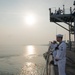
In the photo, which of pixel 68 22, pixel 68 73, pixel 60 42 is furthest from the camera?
pixel 68 22

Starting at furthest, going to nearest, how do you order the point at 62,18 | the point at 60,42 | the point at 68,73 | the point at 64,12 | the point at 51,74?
the point at 62,18 < the point at 64,12 < the point at 68,73 < the point at 51,74 < the point at 60,42

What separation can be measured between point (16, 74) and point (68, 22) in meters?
13.3

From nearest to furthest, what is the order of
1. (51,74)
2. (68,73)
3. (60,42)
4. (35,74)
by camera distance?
(60,42), (51,74), (68,73), (35,74)

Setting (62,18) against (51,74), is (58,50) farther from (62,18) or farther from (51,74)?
(62,18)

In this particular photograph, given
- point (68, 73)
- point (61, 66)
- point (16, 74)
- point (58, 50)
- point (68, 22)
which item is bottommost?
point (16, 74)

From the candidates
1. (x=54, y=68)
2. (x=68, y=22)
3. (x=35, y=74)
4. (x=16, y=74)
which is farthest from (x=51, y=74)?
(x=16, y=74)

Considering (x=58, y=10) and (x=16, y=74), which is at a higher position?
(x=58, y=10)

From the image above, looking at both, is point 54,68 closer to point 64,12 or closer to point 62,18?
point 64,12

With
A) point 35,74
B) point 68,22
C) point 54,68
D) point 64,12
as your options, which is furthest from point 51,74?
point 35,74

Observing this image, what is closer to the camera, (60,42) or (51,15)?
(60,42)

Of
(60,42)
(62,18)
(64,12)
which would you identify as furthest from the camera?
(62,18)

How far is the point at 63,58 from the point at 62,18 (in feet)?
75.1

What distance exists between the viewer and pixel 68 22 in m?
33.9

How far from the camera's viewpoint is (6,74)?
39.6 meters
